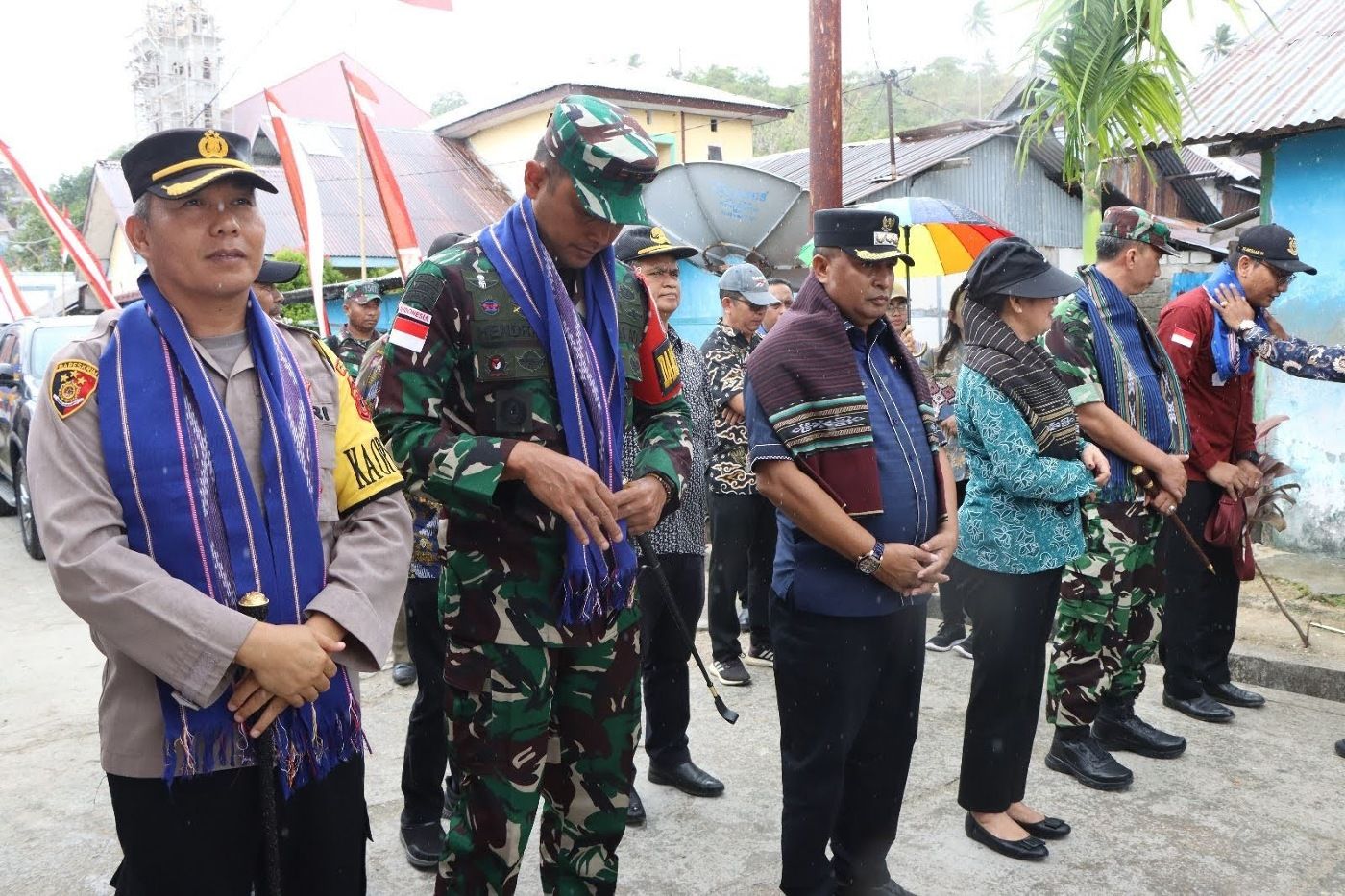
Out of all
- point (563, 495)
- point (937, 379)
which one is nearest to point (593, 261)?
point (563, 495)

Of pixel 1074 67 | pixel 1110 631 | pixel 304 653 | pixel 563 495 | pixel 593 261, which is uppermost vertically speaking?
pixel 1074 67

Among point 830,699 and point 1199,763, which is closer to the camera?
point 830,699

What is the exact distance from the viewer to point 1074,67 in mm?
6941

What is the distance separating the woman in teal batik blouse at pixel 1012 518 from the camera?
3.54m

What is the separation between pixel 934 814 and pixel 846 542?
157 cm

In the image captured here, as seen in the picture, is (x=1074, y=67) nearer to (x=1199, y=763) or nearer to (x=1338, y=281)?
(x=1338, y=281)

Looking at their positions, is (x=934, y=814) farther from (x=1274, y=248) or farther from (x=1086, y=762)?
(x=1274, y=248)

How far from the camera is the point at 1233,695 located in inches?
202

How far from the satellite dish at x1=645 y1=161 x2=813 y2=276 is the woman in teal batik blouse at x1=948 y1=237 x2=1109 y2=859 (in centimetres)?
949

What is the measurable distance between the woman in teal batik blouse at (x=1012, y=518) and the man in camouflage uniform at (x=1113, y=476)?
419 mm

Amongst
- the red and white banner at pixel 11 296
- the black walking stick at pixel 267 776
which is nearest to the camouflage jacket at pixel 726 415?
the black walking stick at pixel 267 776

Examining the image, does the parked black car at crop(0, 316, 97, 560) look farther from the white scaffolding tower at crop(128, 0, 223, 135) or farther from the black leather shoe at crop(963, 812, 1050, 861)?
the white scaffolding tower at crop(128, 0, 223, 135)

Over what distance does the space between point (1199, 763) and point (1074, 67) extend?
14.9ft

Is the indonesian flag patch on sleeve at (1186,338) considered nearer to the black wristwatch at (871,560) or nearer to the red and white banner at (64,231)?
the black wristwatch at (871,560)
